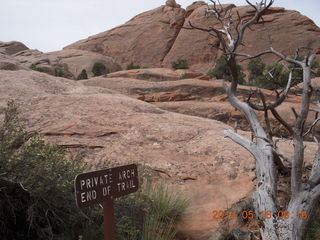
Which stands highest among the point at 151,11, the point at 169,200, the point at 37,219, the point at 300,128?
the point at 151,11

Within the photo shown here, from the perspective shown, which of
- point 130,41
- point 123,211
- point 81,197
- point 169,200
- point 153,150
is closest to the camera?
point 81,197

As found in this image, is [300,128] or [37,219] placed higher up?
[300,128]

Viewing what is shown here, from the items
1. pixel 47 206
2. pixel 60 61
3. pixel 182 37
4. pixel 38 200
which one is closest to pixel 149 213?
pixel 47 206

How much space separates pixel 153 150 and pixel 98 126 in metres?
1.34

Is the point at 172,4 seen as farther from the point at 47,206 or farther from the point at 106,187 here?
the point at 106,187

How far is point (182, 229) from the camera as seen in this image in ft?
16.0

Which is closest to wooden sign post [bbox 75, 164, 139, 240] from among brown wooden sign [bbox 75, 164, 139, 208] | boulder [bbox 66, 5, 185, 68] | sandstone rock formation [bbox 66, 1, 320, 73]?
brown wooden sign [bbox 75, 164, 139, 208]

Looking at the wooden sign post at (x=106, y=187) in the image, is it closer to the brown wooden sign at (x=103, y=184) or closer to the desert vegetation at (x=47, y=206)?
the brown wooden sign at (x=103, y=184)

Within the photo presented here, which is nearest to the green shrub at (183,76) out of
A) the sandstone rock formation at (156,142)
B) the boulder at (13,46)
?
the sandstone rock formation at (156,142)

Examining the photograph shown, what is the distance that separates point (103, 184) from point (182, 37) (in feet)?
144

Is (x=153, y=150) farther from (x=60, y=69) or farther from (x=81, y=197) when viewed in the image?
(x=60, y=69)

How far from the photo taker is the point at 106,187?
3.16m

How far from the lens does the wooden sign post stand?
294 cm

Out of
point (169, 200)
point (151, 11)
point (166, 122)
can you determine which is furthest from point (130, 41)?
point (169, 200)
